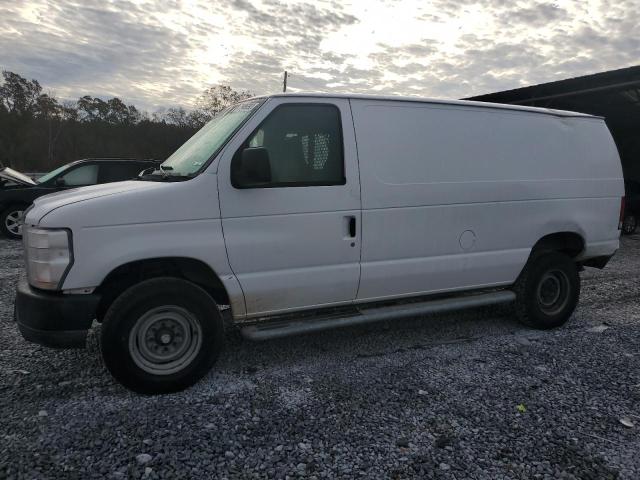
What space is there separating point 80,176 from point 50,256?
7.35 meters

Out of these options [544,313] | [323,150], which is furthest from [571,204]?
Result: [323,150]

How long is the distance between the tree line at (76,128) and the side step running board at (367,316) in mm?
34223

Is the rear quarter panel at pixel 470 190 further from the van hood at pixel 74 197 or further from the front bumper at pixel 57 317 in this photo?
the front bumper at pixel 57 317

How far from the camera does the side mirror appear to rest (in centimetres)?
320

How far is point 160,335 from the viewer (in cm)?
324

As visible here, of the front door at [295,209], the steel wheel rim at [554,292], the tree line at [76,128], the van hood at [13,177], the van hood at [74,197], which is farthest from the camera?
the tree line at [76,128]

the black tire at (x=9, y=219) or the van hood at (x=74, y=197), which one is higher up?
the van hood at (x=74, y=197)

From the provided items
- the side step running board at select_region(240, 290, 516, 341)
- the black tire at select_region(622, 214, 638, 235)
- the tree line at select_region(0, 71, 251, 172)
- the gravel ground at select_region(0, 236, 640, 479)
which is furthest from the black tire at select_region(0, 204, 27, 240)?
the tree line at select_region(0, 71, 251, 172)

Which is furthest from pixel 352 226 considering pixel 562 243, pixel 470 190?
pixel 562 243

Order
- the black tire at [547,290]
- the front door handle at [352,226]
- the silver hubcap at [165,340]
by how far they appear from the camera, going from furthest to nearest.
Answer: the black tire at [547,290]
the front door handle at [352,226]
the silver hubcap at [165,340]

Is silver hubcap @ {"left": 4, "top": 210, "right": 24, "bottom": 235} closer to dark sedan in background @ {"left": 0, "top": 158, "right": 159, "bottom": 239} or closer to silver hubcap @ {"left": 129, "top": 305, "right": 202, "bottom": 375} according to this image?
dark sedan in background @ {"left": 0, "top": 158, "right": 159, "bottom": 239}

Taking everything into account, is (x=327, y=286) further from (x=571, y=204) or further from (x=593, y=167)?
(x=593, y=167)

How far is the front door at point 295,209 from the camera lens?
336 cm

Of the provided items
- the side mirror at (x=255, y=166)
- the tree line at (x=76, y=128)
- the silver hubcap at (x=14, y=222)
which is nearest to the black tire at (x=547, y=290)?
the side mirror at (x=255, y=166)
